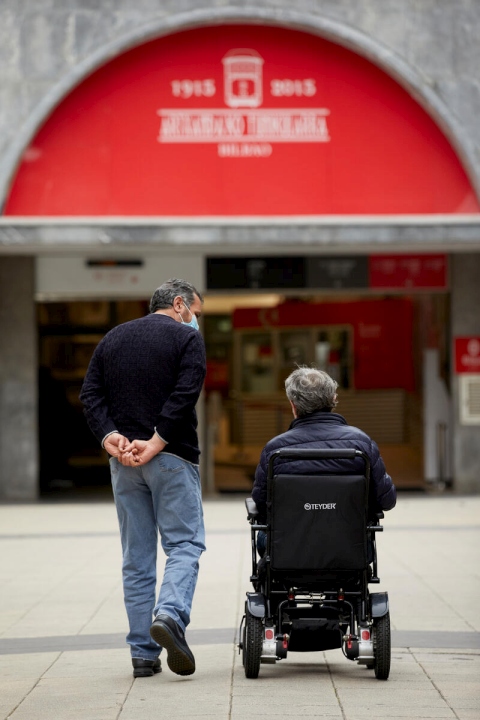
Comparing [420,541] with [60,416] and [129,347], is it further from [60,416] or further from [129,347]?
[60,416]

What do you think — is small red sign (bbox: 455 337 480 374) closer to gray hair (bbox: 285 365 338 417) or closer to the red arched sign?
the red arched sign

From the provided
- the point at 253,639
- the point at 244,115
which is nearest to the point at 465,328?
the point at 244,115

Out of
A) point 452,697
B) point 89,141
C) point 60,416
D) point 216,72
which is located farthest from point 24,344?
point 452,697

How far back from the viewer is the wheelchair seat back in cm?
501

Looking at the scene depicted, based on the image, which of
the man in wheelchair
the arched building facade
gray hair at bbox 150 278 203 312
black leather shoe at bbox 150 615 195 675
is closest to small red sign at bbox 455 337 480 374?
the arched building facade

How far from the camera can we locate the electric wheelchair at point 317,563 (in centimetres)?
501

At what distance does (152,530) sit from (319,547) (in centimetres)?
81

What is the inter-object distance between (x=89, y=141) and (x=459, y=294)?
466 centimetres

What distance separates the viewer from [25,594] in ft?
25.7

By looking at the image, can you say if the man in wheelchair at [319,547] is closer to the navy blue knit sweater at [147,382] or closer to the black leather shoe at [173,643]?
the black leather shoe at [173,643]

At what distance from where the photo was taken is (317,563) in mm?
5012

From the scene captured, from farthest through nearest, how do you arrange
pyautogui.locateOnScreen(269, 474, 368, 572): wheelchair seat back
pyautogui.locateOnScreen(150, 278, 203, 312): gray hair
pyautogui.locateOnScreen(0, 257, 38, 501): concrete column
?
pyautogui.locateOnScreen(0, 257, 38, 501): concrete column, pyautogui.locateOnScreen(150, 278, 203, 312): gray hair, pyautogui.locateOnScreen(269, 474, 368, 572): wheelchair seat back

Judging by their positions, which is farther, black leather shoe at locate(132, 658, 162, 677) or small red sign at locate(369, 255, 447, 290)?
small red sign at locate(369, 255, 447, 290)

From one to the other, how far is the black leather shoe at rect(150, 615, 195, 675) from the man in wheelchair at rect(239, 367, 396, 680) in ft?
0.88
